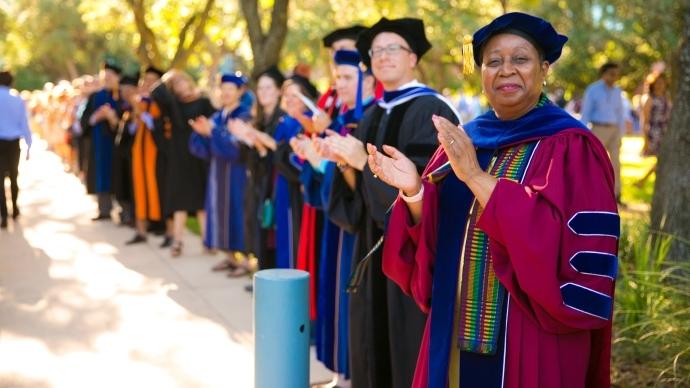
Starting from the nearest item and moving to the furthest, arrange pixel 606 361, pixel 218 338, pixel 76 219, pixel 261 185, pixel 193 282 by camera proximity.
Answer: pixel 606 361 → pixel 218 338 → pixel 261 185 → pixel 193 282 → pixel 76 219

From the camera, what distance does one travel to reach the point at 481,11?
69.8ft

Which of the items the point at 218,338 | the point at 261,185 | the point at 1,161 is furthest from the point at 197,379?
the point at 1,161

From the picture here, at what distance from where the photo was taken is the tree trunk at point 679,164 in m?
5.46

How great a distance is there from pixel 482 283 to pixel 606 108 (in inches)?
394

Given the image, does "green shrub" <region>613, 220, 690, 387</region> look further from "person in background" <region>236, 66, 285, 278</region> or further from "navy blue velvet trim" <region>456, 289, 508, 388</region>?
"person in background" <region>236, 66, 285, 278</region>

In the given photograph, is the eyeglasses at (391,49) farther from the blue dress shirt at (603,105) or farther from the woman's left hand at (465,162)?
the blue dress shirt at (603,105)

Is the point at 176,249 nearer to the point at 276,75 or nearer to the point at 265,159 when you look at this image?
the point at 265,159

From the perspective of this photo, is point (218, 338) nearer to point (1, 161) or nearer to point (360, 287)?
point (360, 287)

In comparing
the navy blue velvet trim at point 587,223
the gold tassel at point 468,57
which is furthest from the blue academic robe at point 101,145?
the navy blue velvet trim at point 587,223

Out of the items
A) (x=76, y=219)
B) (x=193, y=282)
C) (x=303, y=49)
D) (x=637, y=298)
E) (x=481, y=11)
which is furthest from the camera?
(x=303, y=49)

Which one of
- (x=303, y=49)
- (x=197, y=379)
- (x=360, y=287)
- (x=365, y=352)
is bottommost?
(x=197, y=379)

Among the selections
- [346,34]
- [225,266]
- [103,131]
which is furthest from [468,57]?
[103,131]

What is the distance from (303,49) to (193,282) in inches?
886

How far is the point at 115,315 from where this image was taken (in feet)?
21.2
